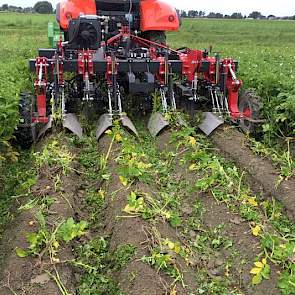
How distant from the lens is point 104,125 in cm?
806

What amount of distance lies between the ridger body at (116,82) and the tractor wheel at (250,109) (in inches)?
0.5

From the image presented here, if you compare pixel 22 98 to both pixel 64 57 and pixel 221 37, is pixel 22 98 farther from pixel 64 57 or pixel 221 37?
pixel 221 37

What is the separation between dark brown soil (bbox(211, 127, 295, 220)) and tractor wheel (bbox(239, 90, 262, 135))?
0.32 metres

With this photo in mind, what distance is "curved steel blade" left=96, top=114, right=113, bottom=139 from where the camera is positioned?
26.0ft

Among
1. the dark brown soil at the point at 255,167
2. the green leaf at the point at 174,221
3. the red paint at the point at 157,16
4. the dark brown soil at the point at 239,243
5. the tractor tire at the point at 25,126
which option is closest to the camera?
the dark brown soil at the point at 239,243

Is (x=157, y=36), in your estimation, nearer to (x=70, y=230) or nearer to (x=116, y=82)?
(x=116, y=82)

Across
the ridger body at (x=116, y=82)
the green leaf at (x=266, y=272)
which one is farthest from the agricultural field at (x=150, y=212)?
the ridger body at (x=116, y=82)

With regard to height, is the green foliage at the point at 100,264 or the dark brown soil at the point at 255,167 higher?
the dark brown soil at the point at 255,167

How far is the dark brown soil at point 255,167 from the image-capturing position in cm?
589

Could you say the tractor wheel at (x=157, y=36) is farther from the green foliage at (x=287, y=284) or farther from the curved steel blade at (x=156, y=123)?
the green foliage at (x=287, y=284)

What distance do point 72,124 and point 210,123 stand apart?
2116mm

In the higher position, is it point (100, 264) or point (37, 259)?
point (37, 259)

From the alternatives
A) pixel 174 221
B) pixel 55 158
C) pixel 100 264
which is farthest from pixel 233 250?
pixel 55 158

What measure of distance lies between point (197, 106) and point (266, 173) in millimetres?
3361
